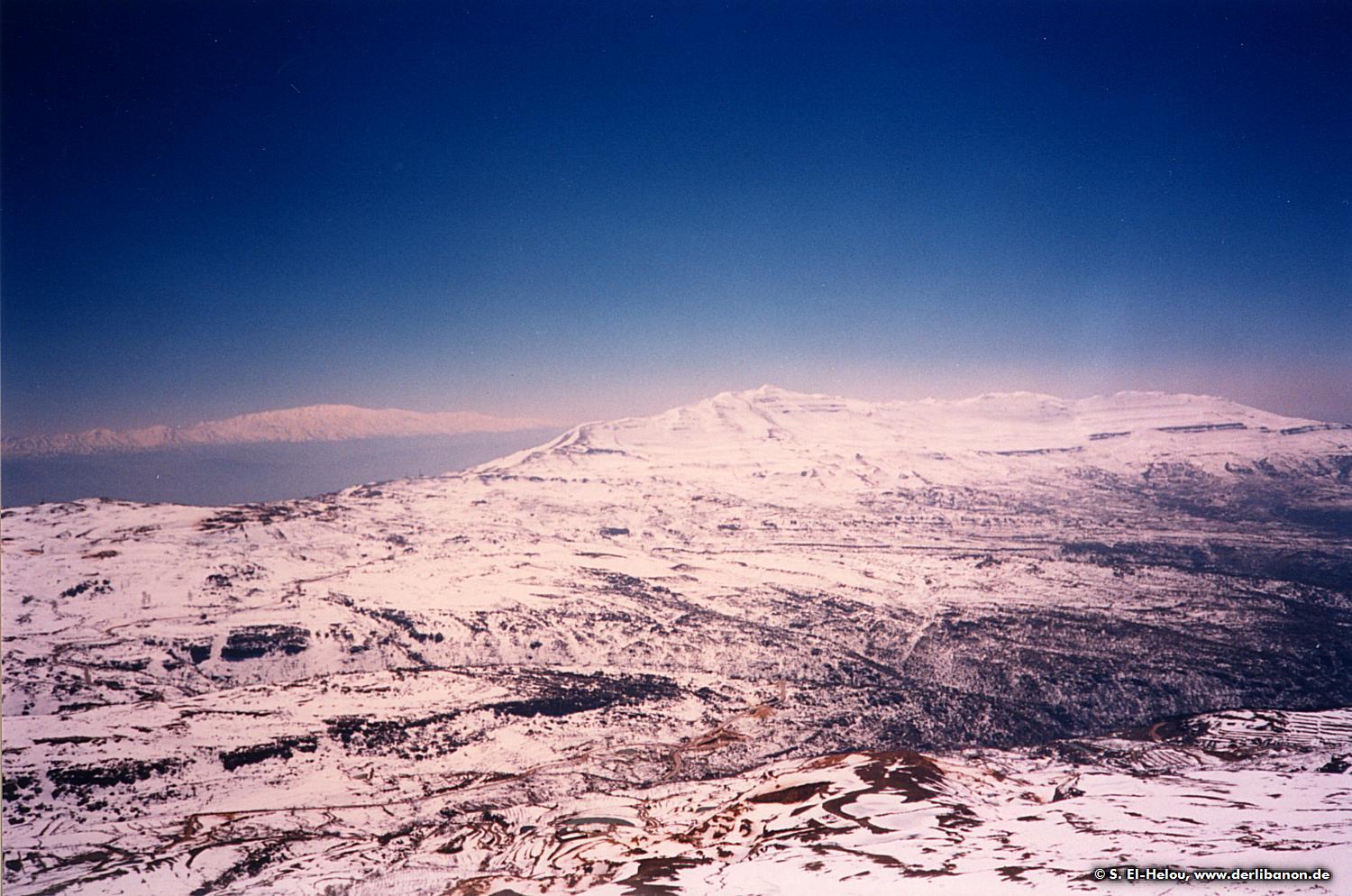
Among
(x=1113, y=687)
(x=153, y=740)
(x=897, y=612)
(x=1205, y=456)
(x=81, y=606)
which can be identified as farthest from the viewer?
(x=1205, y=456)

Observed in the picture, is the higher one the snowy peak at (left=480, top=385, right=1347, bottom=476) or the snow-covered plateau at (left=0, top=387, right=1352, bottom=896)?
the snowy peak at (left=480, top=385, right=1347, bottom=476)

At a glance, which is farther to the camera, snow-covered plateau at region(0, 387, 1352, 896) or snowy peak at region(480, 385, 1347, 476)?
snowy peak at region(480, 385, 1347, 476)

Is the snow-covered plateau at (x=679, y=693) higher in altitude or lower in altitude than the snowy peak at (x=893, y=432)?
lower

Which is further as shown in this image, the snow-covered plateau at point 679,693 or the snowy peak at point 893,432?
the snowy peak at point 893,432

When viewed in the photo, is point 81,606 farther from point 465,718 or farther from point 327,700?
point 465,718

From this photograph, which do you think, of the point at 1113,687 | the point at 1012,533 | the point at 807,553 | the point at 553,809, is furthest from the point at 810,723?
the point at 1012,533

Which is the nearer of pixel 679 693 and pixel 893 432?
pixel 679 693

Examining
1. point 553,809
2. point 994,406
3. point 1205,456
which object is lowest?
point 553,809

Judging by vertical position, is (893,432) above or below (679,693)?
above
